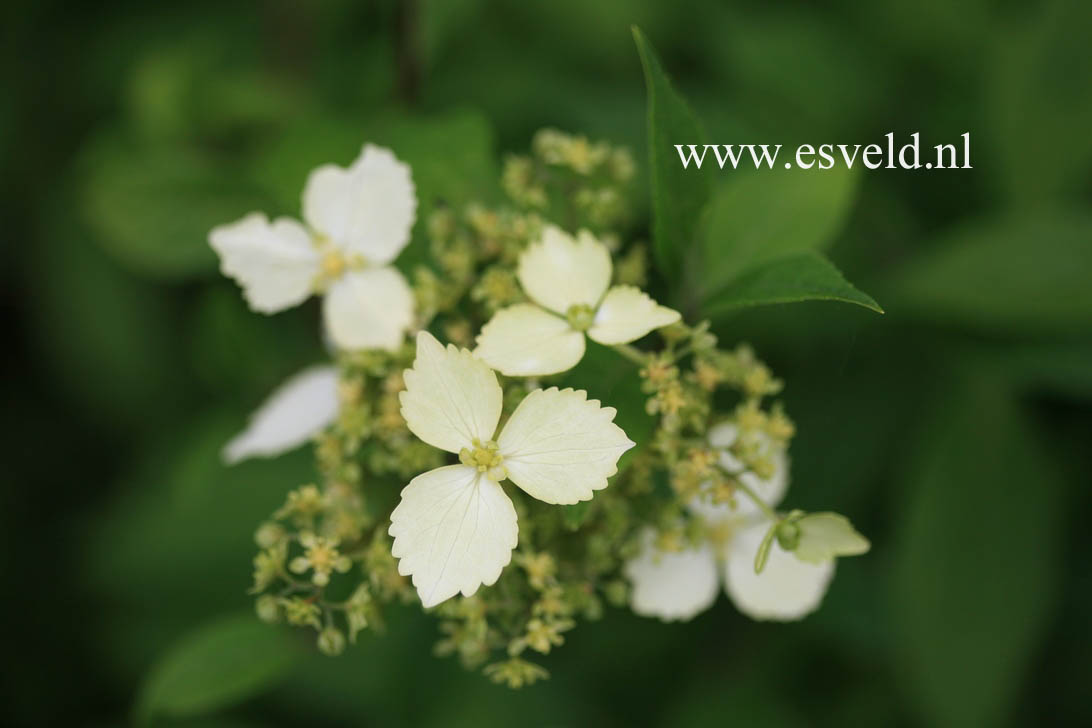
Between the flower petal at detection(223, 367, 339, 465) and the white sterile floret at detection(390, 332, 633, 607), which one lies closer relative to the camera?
the white sterile floret at detection(390, 332, 633, 607)

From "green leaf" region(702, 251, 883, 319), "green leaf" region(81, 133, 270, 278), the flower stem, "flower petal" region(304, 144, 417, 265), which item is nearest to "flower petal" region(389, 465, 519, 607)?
the flower stem

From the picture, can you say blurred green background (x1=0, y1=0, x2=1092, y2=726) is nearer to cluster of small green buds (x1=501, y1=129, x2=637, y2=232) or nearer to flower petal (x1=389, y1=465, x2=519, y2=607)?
cluster of small green buds (x1=501, y1=129, x2=637, y2=232)

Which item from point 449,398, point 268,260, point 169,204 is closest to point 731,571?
point 449,398

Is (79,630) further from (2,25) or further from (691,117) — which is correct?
(691,117)

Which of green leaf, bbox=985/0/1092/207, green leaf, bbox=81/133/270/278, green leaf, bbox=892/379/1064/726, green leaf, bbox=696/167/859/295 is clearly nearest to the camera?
green leaf, bbox=696/167/859/295

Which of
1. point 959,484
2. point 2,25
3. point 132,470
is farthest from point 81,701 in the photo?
point 959,484

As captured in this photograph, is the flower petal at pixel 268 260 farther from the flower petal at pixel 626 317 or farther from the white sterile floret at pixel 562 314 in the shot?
the flower petal at pixel 626 317

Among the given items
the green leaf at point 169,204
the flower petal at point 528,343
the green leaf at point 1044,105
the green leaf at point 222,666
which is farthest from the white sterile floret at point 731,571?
the green leaf at point 169,204
